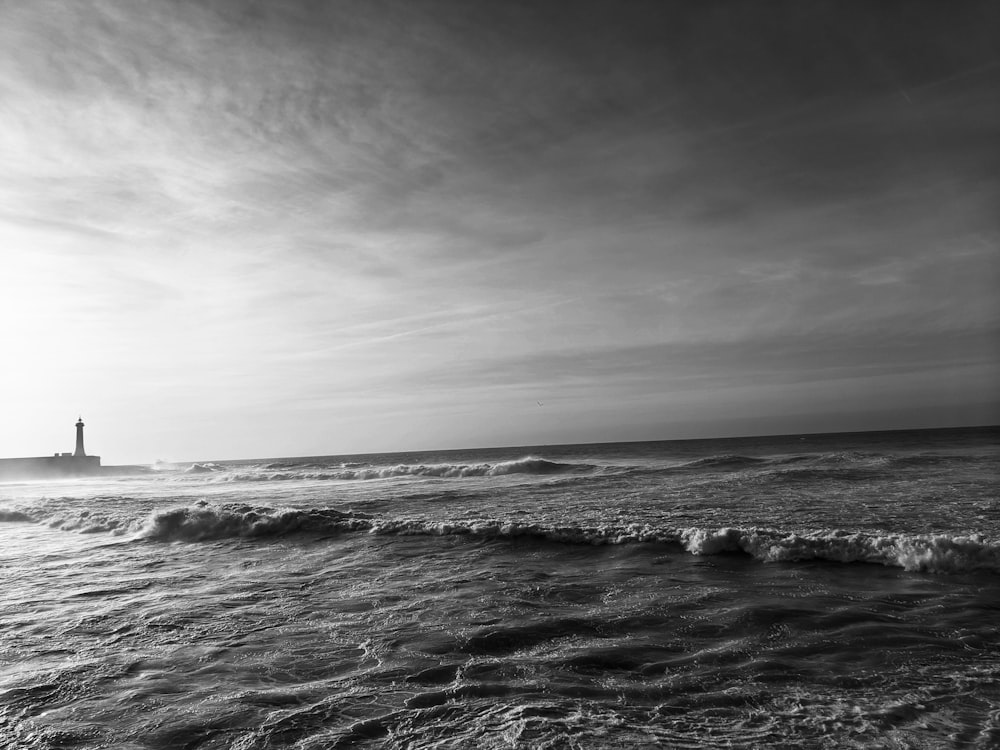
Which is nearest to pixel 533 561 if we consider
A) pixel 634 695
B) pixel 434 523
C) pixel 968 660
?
pixel 434 523

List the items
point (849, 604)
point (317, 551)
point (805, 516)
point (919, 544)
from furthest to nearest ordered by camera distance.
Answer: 1. point (805, 516)
2. point (317, 551)
3. point (919, 544)
4. point (849, 604)

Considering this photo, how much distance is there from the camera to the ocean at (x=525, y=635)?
15.7 ft

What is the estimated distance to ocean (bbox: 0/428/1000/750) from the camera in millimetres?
4773

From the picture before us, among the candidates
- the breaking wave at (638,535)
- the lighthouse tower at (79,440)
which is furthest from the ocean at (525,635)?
the lighthouse tower at (79,440)

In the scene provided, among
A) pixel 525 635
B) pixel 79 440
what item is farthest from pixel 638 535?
pixel 79 440

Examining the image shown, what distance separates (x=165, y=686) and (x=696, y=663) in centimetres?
545

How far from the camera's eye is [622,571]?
1023 centimetres

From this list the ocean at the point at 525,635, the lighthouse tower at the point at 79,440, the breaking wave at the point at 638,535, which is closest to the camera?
the ocean at the point at 525,635

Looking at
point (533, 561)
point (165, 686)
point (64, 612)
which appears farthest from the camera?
point (533, 561)

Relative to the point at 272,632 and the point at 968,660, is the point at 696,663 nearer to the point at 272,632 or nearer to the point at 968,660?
the point at 968,660

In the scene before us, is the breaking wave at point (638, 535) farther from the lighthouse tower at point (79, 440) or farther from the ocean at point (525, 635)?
the lighthouse tower at point (79, 440)

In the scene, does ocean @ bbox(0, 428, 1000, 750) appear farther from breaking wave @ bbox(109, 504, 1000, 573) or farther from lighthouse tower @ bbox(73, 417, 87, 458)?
lighthouse tower @ bbox(73, 417, 87, 458)

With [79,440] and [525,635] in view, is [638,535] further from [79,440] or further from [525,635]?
[79,440]

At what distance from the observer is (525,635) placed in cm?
700
